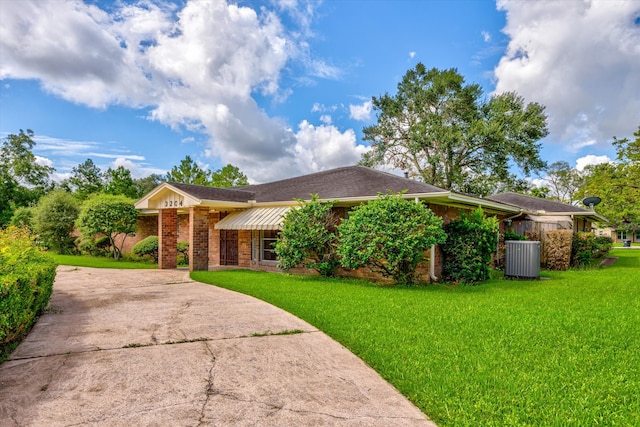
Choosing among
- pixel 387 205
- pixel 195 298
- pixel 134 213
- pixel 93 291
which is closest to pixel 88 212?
pixel 134 213

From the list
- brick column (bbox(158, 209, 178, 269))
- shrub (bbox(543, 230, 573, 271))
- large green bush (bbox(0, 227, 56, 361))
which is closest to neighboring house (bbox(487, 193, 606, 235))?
shrub (bbox(543, 230, 573, 271))

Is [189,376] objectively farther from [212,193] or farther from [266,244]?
[212,193]

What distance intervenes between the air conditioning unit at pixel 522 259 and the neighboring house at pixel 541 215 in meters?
4.67

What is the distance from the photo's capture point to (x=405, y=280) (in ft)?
40.3

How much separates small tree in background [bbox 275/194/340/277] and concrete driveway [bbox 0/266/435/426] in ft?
19.5

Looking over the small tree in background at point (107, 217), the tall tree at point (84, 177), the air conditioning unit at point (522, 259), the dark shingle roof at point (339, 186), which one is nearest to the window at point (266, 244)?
the dark shingle roof at point (339, 186)

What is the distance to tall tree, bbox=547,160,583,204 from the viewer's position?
64.6m

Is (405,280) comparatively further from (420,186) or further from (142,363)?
(142,363)

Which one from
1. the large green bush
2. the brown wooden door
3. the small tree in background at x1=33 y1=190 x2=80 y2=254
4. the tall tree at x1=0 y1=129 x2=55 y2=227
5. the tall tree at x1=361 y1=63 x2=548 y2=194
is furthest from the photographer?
the tall tree at x1=0 y1=129 x2=55 y2=227

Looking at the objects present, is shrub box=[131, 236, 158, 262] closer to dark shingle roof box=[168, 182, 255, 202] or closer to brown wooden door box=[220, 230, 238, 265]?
brown wooden door box=[220, 230, 238, 265]

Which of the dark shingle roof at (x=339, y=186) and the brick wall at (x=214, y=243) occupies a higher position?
the dark shingle roof at (x=339, y=186)

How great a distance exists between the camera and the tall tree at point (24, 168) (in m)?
46.2

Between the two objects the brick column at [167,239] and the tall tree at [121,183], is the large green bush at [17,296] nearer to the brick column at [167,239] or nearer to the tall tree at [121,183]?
the brick column at [167,239]

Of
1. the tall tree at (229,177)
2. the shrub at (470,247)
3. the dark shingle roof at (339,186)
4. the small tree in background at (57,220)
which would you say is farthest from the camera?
the tall tree at (229,177)
